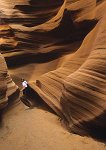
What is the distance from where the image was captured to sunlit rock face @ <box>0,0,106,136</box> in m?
2.25

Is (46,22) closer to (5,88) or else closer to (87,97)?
(5,88)

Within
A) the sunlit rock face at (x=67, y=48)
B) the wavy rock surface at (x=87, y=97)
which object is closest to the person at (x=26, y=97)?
the sunlit rock face at (x=67, y=48)

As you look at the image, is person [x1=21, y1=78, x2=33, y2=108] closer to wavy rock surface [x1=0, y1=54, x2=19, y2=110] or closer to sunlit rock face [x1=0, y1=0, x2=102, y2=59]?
wavy rock surface [x1=0, y1=54, x2=19, y2=110]

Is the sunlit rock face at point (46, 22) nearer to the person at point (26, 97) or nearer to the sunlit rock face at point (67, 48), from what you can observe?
the sunlit rock face at point (67, 48)

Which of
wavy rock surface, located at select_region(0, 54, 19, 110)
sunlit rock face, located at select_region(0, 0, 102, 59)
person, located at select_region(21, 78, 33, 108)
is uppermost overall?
sunlit rock face, located at select_region(0, 0, 102, 59)

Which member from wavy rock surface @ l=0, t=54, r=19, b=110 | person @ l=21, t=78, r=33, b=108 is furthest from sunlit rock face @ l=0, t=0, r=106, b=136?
wavy rock surface @ l=0, t=54, r=19, b=110

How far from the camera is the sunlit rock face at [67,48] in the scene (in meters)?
2.25

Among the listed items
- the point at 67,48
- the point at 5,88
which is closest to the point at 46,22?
the point at 67,48

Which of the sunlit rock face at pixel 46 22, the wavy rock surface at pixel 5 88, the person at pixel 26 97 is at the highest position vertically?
the sunlit rock face at pixel 46 22

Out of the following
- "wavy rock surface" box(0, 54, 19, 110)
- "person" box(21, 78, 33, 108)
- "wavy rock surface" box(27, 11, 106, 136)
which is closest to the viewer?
"wavy rock surface" box(27, 11, 106, 136)

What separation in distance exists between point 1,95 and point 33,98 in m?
0.81

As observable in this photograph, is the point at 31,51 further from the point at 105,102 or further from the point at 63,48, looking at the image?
the point at 105,102


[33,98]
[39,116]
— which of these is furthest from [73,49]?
[39,116]

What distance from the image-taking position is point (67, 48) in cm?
359
